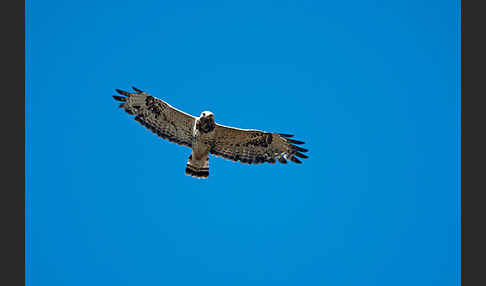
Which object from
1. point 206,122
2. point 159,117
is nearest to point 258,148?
point 206,122

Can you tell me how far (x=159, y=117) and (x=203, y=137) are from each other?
113cm

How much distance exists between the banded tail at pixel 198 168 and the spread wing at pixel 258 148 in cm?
34

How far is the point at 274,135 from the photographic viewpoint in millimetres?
13812

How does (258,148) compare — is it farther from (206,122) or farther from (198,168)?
(206,122)

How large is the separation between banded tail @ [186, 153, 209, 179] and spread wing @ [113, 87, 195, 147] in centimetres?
42

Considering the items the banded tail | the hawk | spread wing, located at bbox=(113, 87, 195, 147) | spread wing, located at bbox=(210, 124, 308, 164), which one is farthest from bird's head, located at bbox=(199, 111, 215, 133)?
the banded tail

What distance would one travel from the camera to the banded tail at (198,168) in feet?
45.2

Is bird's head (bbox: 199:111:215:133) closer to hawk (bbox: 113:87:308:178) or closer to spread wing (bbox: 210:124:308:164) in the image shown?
hawk (bbox: 113:87:308:178)

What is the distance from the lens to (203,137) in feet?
43.6

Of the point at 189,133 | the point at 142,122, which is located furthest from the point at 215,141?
the point at 142,122

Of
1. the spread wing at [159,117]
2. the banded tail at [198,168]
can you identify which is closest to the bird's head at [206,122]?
the spread wing at [159,117]

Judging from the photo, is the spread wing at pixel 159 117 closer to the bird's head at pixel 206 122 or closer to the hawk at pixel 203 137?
the hawk at pixel 203 137

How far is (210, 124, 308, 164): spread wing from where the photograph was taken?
13.7m

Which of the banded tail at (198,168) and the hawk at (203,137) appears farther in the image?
the banded tail at (198,168)
